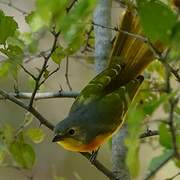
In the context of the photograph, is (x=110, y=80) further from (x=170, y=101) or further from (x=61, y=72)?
(x=61, y=72)

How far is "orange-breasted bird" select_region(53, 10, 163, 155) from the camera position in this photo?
1389mm

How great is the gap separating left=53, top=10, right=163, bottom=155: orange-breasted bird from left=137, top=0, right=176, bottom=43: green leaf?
28.2 inches

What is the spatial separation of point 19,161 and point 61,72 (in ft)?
8.48

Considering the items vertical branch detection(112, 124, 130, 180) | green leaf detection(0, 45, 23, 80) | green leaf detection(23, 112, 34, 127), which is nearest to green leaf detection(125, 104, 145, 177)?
green leaf detection(0, 45, 23, 80)

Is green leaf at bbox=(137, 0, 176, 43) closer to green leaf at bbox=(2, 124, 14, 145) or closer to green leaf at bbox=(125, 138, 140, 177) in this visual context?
green leaf at bbox=(125, 138, 140, 177)

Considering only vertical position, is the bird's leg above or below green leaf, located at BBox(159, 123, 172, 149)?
below

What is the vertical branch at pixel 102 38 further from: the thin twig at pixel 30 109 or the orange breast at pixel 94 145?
the thin twig at pixel 30 109

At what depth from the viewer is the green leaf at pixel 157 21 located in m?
0.61

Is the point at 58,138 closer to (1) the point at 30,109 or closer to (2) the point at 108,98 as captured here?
(2) the point at 108,98

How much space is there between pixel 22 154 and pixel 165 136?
0.58 meters

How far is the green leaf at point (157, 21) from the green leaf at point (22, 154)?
0.65 meters

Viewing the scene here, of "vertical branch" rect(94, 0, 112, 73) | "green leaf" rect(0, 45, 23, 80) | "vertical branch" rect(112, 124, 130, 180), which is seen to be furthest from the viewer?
"vertical branch" rect(94, 0, 112, 73)

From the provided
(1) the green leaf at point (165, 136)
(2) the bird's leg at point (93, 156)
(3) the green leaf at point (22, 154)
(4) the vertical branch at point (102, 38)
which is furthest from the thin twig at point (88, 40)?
(1) the green leaf at point (165, 136)

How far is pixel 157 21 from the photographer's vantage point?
611mm
